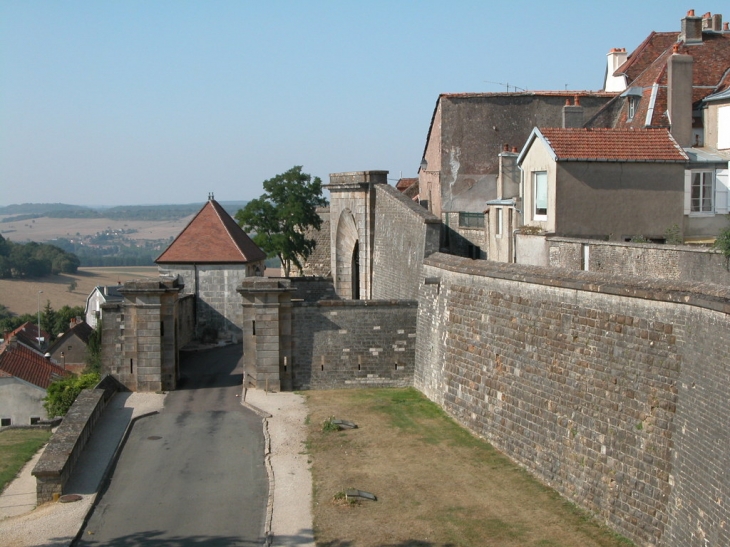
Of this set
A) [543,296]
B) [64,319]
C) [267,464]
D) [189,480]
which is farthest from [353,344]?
[64,319]

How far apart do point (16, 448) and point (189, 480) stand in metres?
6.01

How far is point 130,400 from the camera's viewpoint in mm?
23031

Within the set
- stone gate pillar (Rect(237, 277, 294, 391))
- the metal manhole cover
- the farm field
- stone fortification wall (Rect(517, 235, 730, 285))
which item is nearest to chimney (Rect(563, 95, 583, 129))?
stone fortification wall (Rect(517, 235, 730, 285))

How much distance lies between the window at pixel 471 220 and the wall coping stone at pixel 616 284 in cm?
922

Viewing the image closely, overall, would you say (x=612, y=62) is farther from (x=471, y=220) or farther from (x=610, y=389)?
(x=610, y=389)

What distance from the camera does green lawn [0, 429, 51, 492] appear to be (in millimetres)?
19094

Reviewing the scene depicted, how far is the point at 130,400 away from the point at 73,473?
5.46 metres

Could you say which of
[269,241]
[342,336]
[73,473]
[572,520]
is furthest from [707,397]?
[269,241]

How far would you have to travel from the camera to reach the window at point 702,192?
22.4 metres

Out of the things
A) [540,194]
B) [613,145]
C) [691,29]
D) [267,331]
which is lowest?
[267,331]

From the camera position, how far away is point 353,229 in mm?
32812

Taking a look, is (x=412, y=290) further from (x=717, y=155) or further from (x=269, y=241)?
(x=269, y=241)

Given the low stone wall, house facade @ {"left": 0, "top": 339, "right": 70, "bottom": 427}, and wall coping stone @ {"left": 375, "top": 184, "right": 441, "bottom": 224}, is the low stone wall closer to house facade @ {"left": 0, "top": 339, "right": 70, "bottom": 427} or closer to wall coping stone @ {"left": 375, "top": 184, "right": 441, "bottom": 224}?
wall coping stone @ {"left": 375, "top": 184, "right": 441, "bottom": 224}

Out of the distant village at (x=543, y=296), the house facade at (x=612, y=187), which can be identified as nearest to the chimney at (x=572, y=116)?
the distant village at (x=543, y=296)
